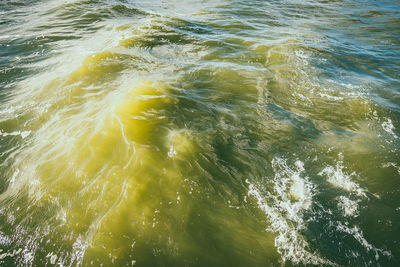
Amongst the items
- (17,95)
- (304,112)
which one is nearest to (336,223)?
(304,112)

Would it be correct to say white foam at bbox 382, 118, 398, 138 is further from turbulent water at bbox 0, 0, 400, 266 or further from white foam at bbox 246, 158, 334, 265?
white foam at bbox 246, 158, 334, 265

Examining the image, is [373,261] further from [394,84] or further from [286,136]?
[394,84]

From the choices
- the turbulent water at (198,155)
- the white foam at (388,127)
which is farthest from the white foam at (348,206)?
the white foam at (388,127)

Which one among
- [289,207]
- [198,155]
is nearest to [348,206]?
[289,207]

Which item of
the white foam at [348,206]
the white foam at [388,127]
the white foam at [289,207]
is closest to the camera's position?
the white foam at [289,207]

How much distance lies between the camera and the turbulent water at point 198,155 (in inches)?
96.6

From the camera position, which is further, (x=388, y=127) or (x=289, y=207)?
(x=388, y=127)

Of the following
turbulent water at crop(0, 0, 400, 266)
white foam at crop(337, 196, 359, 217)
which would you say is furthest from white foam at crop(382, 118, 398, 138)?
white foam at crop(337, 196, 359, 217)

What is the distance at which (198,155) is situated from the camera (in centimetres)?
346

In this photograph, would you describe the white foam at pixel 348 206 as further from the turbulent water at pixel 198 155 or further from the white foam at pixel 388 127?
the white foam at pixel 388 127

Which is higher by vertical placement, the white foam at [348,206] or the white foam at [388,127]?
the white foam at [388,127]

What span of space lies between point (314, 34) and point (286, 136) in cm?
738

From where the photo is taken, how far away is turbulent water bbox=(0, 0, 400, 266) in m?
2.45

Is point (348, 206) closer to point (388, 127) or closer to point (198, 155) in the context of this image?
point (198, 155)
